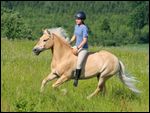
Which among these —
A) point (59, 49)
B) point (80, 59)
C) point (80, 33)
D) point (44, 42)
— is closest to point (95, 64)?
point (80, 59)

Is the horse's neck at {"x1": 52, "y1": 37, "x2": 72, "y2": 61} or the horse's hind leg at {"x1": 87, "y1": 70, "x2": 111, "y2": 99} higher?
the horse's neck at {"x1": 52, "y1": 37, "x2": 72, "y2": 61}

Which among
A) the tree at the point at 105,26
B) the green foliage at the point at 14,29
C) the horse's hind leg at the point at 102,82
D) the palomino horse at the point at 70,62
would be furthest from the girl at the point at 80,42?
the tree at the point at 105,26

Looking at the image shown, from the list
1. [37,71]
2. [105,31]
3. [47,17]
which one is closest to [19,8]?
[47,17]

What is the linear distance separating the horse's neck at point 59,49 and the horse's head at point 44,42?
141 millimetres

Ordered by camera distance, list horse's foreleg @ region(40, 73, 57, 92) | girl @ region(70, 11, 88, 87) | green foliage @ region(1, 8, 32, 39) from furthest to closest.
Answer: green foliage @ region(1, 8, 32, 39), girl @ region(70, 11, 88, 87), horse's foreleg @ region(40, 73, 57, 92)

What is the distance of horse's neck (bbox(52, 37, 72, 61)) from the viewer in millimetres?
10500

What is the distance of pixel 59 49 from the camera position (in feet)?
34.7

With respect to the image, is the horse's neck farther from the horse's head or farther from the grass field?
the grass field

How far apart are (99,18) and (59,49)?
116 metres

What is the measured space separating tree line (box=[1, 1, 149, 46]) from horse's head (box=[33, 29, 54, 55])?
64.0 meters

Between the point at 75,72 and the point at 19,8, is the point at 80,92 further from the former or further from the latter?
the point at 19,8

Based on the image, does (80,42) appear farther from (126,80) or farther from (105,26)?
(105,26)

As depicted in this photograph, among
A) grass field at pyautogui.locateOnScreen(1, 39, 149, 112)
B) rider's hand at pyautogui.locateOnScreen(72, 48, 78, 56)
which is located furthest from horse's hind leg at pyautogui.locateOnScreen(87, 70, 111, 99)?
rider's hand at pyautogui.locateOnScreen(72, 48, 78, 56)

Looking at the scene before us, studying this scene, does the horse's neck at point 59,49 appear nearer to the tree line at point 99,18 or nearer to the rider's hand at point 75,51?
the rider's hand at point 75,51
